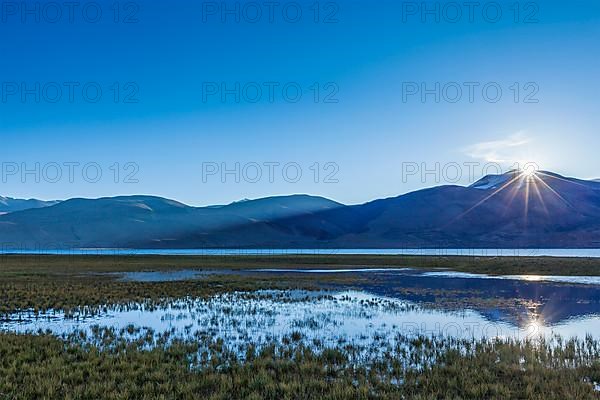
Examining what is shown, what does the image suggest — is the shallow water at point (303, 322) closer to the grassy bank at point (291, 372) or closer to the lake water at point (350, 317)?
the lake water at point (350, 317)

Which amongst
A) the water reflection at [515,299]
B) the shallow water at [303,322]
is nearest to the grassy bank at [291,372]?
the shallow water at [303,322]

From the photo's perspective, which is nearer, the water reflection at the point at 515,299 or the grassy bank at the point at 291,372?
the grassy bank at the point at 291,372

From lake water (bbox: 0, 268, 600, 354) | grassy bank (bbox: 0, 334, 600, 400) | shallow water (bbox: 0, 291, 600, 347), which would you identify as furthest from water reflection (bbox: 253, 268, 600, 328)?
grassy bank (bbox: 0, 334, 600, 400)

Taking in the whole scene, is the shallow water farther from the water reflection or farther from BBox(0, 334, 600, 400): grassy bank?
BBox(0, 334, 600, 400): grassy bank

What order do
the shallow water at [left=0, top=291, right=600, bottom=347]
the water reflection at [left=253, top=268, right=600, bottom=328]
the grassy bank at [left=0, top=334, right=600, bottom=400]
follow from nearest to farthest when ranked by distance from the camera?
the grassy bank at [left=0, top=334, right=600, bottom=400] < the shallow water at [left=0, top=291, right=600, bottom=347] < the water reflection at [left=253, top=268, right=600, bottom=328]

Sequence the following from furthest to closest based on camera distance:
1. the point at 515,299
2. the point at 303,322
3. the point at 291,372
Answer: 1. the point at 515,299
2. the point at 303,322
3. the point at 291,372

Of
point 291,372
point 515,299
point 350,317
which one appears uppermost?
point 291,372

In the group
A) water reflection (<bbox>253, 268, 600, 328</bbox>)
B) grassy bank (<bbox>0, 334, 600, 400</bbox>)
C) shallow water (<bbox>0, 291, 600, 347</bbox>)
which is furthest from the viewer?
water reflection (<bbox>253, 268, 600, 328</bbox>)

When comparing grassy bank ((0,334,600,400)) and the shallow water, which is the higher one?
grassy bank ((0,334,600,400))

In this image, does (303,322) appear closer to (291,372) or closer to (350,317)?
(350,317)

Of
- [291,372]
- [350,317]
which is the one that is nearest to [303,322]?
[350,317]

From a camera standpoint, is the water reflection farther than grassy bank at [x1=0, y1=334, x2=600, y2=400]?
Yes

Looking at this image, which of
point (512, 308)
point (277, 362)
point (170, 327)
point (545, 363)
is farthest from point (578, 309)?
point (170, 327)

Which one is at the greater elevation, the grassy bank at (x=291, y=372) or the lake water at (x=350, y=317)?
the grassy bank at (x=291, y=372)
